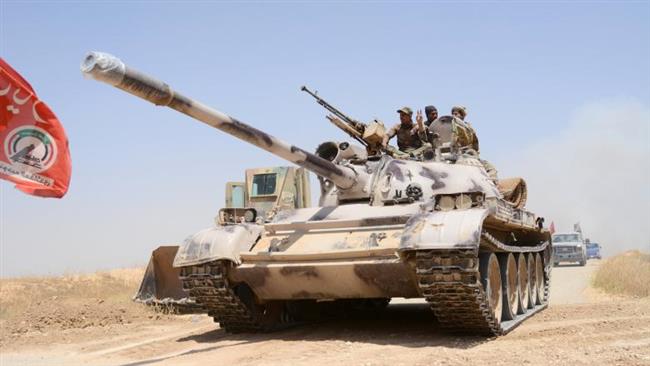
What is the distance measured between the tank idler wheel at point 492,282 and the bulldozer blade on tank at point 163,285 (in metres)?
5.80

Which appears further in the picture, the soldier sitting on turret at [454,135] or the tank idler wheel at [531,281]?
the tank idler wheel at [531,281]

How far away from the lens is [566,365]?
620 cm

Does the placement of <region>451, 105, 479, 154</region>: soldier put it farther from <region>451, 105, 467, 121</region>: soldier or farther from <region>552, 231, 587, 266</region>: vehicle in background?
<region>552, 231, 587, 266</region>: vehicle in background

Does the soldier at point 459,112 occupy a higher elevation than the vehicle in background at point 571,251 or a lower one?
higher

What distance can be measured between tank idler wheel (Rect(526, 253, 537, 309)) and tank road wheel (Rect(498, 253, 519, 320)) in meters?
1.44

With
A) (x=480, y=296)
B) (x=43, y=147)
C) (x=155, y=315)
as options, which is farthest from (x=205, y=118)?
(x=155, y=315)

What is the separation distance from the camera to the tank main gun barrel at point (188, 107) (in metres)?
6.01

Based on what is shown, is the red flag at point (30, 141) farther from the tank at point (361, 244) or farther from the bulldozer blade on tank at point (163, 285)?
the bulldozer blade on tank at point (163, 285)

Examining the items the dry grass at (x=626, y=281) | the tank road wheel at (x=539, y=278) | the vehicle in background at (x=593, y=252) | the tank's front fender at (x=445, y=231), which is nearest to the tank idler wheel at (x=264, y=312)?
the tank's front fender at (x=445, y=231)

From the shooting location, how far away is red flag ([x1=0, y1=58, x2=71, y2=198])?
758 centimetres

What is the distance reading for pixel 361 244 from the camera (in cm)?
836

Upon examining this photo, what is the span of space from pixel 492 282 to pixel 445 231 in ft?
5.57

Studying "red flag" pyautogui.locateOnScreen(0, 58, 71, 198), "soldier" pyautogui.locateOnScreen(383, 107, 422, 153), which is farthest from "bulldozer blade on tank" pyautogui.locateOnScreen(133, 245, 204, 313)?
"red flag" pyautogui.locateOnScreen(0, 58, 71, 198)

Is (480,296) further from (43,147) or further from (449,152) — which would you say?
(43,147)
